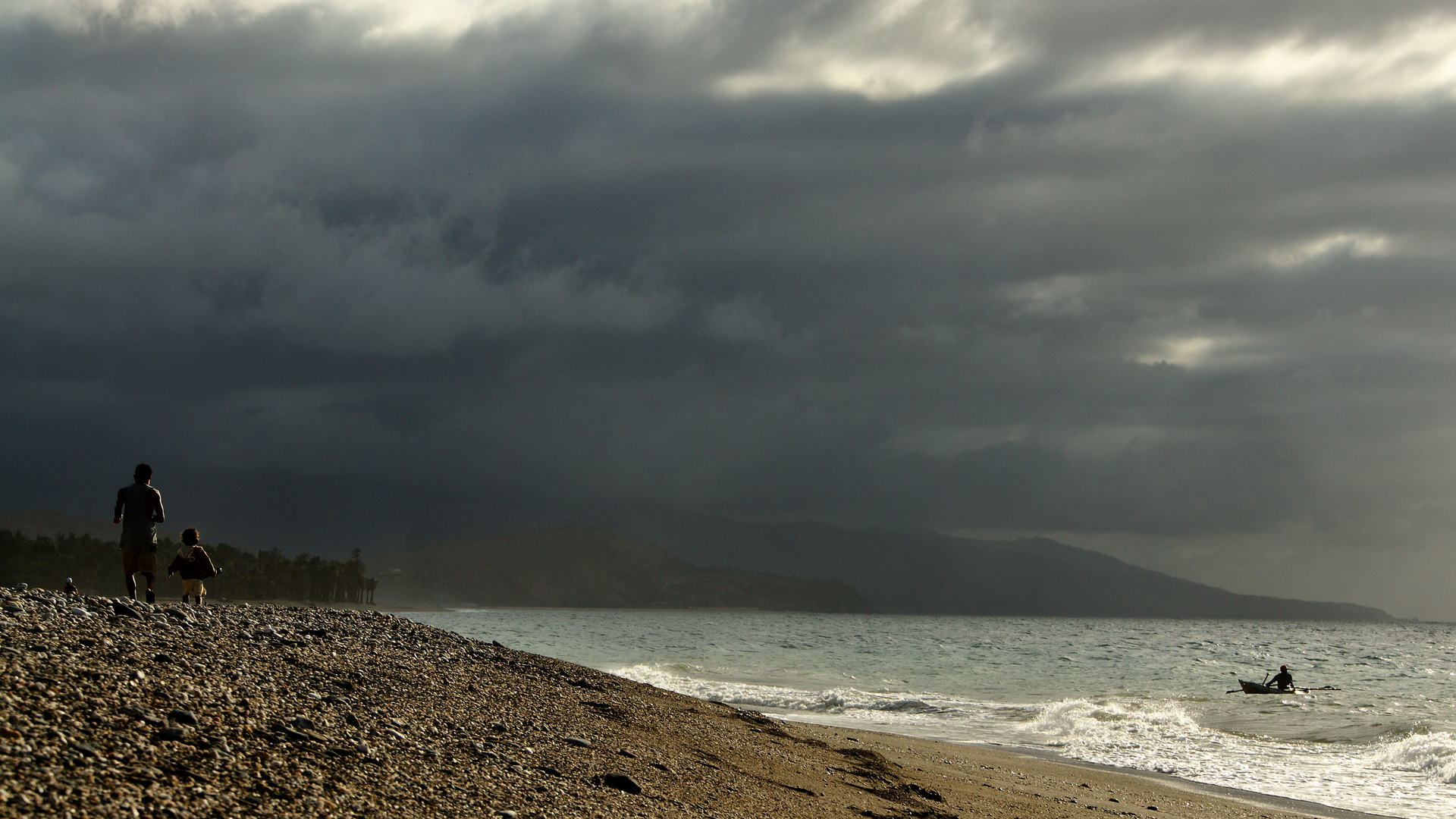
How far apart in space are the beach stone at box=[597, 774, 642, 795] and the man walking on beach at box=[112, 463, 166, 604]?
37.8 feet

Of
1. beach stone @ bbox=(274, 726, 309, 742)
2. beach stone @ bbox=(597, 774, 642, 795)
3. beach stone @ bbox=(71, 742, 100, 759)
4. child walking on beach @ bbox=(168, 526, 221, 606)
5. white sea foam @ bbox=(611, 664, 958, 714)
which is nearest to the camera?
beach stone @ bbox=(71, 742, 100, 759)

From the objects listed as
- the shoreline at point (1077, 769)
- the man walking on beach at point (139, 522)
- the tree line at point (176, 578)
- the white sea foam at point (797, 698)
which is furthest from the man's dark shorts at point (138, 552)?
the tree line at point (176, 578)

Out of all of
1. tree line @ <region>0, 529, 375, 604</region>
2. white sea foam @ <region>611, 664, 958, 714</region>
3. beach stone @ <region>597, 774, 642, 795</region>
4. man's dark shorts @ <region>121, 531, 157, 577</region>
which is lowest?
tree line @ <region>0, 529, 375, 604</region>

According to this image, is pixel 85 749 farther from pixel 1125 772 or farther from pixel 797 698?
pixel 797 698

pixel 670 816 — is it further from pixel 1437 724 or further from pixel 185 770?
pixel 1437 724

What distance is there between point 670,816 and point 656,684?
29.8 m

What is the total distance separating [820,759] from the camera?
Answer: 16719mm

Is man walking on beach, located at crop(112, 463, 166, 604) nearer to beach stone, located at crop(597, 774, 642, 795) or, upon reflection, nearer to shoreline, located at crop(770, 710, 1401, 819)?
beach stone, located at crop(597, 774, 642, 795)

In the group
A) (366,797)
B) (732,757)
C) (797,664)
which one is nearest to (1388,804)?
(732,757)

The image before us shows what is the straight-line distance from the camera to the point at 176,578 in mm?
148875

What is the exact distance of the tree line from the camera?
11112cm

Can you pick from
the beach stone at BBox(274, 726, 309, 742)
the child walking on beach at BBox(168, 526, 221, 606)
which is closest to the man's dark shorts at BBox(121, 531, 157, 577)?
the child walking on beach at BBox(168, 526, 221, 606)

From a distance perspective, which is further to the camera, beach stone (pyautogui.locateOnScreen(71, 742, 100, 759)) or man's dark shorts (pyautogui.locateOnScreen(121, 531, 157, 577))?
man's dark shorts (pyautogui.locateOnScreen(121, 531, 157, 577))

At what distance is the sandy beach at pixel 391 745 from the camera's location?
7.09 metres
